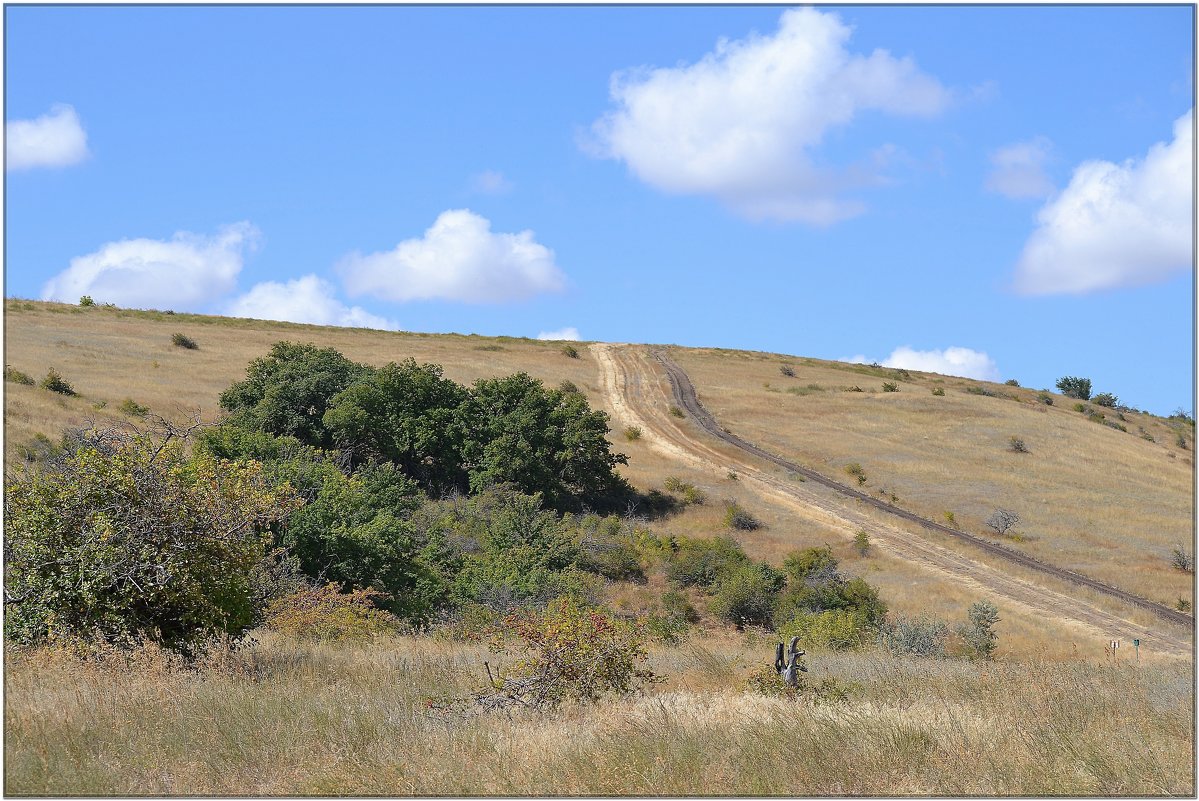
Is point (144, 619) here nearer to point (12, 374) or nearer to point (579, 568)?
point (579, 568)

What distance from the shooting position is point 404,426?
5019cm

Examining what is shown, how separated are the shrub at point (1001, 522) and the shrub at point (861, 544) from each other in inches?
430

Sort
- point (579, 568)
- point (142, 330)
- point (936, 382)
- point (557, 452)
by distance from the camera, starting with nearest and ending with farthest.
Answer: point (579, 568) < point (557, 452) < point (142, 330) < point (936, 382)

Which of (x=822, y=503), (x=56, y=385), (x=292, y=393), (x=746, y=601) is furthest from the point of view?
(x=822, y=503)

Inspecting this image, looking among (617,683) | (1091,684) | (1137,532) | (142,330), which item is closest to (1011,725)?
(1091,684)

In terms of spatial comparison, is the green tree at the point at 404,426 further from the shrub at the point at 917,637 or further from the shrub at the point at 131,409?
the shrub at the point at 917,637

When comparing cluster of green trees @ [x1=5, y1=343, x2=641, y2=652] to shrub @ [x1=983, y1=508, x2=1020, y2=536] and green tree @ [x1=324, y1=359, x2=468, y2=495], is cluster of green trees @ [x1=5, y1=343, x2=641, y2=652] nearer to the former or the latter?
green tree @ [x1=324, y1=359, x2=468, y2=495]

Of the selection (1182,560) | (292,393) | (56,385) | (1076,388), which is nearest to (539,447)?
(292,393)

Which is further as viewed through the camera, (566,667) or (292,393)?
(292,393)

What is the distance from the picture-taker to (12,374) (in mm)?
53562

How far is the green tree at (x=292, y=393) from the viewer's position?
48.7 m

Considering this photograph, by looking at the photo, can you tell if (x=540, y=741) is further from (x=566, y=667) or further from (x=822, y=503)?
(x=822, y=503)

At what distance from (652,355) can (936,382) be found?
32701 millimetres

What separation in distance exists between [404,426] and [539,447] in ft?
23.5
